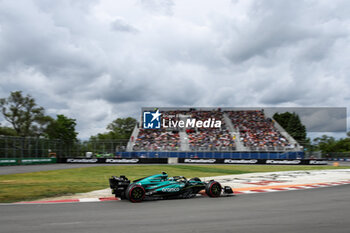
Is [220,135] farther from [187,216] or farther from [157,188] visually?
[187,216]

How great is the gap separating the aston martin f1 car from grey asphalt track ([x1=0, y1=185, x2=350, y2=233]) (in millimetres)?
322

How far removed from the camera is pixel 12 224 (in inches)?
277

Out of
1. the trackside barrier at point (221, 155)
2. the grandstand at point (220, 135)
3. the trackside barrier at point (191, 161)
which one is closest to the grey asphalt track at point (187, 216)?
the trackside barrier at point (191, 161)

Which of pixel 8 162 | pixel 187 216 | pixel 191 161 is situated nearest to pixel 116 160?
pixel 191 161

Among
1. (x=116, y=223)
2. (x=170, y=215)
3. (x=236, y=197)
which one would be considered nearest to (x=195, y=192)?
(x=236, y=197)

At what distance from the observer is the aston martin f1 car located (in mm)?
10516

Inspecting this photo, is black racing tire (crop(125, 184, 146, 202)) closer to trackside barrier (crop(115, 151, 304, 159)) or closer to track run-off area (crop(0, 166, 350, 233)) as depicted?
track run-off area (crop(0, 166, 350, 233))

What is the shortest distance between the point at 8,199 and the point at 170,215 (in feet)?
21.6

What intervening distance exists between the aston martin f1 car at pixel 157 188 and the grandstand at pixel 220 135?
114 feet

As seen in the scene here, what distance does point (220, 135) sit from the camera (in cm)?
5409

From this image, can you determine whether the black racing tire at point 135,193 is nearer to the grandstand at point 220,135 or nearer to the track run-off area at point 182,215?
the track run-off area at point 182,215

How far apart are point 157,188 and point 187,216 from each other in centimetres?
308

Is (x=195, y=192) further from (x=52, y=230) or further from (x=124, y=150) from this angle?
(x=124, y=150)

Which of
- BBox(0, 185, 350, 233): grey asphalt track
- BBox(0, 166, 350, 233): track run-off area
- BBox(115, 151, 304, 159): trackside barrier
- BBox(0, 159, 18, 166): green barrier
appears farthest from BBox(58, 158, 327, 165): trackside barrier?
BBox(0, 185, 350, 233): grey asphalt track
